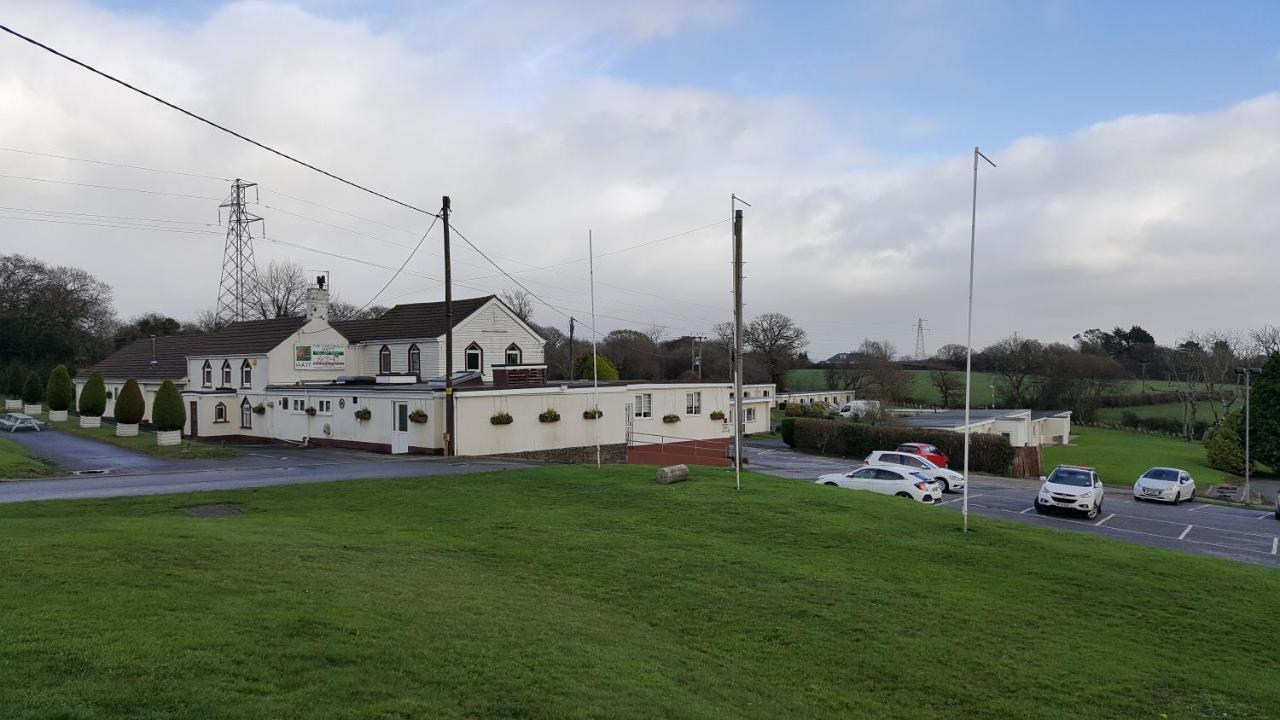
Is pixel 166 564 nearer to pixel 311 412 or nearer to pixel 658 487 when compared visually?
pixel 658 487

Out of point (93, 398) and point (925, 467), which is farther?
point (93, 398)

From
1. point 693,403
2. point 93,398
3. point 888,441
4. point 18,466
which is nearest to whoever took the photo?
point 18,466

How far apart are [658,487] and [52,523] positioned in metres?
12.9

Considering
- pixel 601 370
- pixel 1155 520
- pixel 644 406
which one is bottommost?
pixel 1155 520

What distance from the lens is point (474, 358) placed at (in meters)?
46.6

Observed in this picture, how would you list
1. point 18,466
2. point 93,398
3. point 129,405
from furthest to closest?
point 93,398 < point 129,405 < point 18,466

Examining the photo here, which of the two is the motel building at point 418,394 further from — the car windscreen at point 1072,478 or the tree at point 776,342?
the tree at point 776,342

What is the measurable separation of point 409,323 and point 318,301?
17.2 ft

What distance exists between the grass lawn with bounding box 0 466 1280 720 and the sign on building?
27.8 metres

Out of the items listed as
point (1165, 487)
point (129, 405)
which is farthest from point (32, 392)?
point (1165, 487)

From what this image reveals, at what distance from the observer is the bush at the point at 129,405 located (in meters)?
43.8

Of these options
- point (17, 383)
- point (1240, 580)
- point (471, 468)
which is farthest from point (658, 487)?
point (17, 383)

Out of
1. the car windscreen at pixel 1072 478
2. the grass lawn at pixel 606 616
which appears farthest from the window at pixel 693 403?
the grass lawn at pixel 606 616

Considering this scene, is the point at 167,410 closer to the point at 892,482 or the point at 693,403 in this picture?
the point at 693,403
